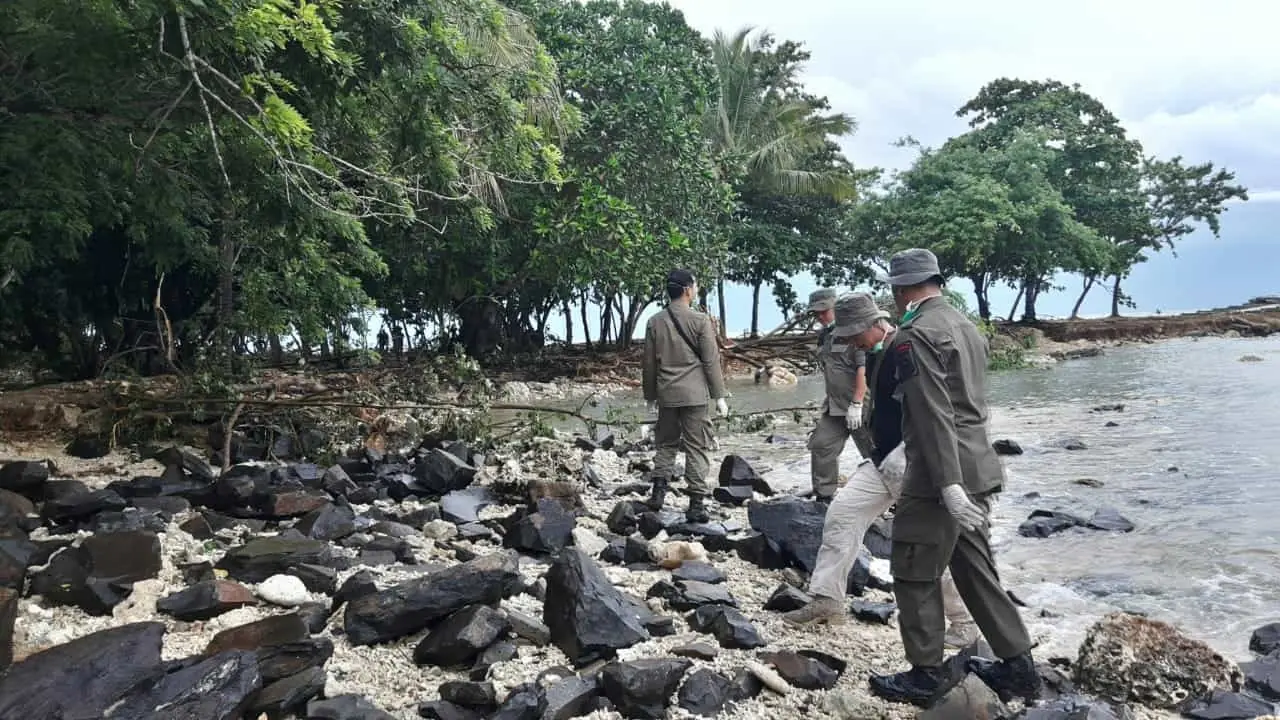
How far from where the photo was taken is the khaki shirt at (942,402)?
3.55 metres

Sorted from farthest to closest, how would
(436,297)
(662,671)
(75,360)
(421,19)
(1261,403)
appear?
(436,297), (75,360), (1261,403), (421,19), (662,671)

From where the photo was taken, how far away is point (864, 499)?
4.47 meters

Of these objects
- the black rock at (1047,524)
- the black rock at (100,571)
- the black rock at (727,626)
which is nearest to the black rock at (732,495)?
→ the black rock at (1047,524)

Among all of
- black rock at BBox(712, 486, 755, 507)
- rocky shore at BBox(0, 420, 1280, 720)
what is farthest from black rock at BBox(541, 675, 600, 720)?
black rock at BBox(712, 486, 755, 507)

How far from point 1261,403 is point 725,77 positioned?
19896 mm

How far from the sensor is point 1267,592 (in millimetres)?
5441

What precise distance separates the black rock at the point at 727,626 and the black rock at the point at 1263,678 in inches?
87.2

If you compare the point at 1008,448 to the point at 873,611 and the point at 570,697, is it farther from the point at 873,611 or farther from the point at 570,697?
the point at 570,697

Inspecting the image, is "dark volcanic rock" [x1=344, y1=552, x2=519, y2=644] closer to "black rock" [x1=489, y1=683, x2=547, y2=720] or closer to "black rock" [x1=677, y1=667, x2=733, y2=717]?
"black rock" [x1=489, y1=683, x2=547, y2=720]

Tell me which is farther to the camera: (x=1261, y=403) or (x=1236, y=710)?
(x=1261, y=403)

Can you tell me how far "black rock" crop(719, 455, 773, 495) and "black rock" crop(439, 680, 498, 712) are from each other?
5090 millimetres

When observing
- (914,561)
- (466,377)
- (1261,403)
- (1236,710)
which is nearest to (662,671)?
(914,561)

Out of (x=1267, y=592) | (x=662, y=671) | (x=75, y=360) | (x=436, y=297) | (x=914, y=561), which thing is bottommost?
(x=1267, y=592)

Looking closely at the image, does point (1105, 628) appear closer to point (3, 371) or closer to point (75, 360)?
point (75, 360)
